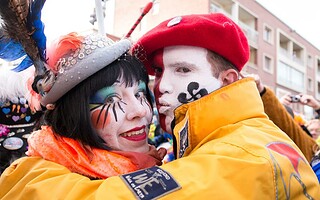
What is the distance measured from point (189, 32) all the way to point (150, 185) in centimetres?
64

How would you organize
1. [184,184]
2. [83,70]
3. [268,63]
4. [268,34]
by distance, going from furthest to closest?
[268,34]
[268,63]
[83,70]
[184,184]

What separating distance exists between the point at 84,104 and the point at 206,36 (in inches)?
20.8

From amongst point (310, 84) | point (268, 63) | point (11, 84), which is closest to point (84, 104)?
point (11, 84)

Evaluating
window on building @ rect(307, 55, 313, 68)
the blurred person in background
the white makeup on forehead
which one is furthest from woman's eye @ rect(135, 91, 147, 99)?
window on building @ rect(307, 55, 313, 68)

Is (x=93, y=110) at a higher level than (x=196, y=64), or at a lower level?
lower

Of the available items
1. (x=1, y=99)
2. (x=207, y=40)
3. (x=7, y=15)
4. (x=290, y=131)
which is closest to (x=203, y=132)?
(x=207, y=40)

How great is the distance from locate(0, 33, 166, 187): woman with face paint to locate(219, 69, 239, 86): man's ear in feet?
1.07

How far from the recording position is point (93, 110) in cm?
148

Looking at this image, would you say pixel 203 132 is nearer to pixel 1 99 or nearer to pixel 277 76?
pixel 1 99

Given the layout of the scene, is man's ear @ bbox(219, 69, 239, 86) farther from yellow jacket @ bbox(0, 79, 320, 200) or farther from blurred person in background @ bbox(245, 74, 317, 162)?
blurred person in background @ bbox(245, 74, 317, 162)

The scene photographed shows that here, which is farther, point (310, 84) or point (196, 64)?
point (310, 84)

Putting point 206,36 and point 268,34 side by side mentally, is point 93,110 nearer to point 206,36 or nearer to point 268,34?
point 206,36

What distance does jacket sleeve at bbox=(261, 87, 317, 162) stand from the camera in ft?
7.38

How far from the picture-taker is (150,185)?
1093mm
